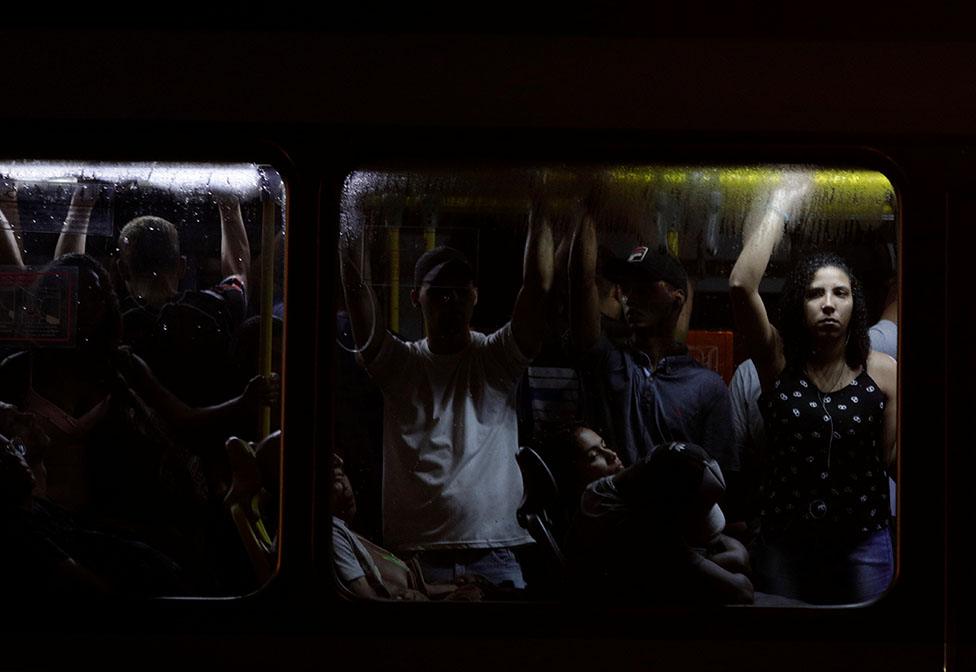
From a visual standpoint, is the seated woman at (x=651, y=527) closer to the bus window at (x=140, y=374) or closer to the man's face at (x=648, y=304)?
Answer: the man's face at (x=648, y=304)

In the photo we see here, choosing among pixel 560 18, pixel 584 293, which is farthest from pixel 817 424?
pixel 560 18

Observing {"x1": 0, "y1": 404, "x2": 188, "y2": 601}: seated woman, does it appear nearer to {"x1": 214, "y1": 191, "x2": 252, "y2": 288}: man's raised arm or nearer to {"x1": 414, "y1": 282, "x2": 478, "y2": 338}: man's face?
{"x1": 214, "y1": 191, "x2": 252, "y2": 288}: man's raised arm

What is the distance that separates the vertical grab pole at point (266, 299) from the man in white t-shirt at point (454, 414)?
26 centimetres

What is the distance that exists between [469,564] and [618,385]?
2.32 ft

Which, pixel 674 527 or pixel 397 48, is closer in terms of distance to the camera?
pixel 397 48

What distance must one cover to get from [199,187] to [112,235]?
0.31m

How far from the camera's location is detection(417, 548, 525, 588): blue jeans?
2.94m

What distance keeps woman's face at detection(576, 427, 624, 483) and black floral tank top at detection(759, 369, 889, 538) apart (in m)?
0.45

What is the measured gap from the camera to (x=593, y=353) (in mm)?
3141

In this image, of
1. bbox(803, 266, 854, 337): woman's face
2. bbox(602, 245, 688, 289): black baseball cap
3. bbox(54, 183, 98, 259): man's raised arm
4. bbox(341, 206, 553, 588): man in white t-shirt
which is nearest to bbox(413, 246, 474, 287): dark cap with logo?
bbox(341, 206, 553, 588): man in white t-shirt

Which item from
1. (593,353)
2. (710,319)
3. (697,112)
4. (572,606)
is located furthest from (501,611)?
(697,112)

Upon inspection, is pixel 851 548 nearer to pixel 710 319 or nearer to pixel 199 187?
pixel 710 319

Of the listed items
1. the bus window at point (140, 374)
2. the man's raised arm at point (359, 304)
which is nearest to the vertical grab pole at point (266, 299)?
the bus window at point (140, 374)

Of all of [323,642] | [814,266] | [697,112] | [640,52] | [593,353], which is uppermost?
[640,52]
